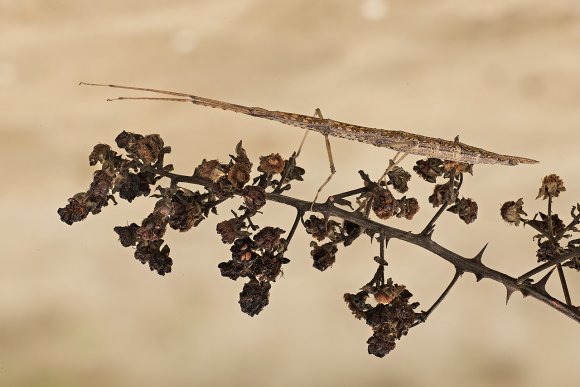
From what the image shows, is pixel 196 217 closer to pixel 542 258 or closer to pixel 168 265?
pixel 168 265

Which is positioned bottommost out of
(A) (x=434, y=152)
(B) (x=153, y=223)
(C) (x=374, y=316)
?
(C) (x=374, y=316)

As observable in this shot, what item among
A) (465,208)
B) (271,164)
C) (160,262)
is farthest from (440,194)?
(160,262)

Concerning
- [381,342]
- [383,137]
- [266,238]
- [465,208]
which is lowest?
[381,342]

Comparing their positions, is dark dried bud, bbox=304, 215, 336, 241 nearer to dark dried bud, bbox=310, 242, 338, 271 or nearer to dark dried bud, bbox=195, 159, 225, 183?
dark dried bud, bbox=310, 242, 338, 271

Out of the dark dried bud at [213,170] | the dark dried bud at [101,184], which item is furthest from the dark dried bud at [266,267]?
the dark dried bud at [101,184]

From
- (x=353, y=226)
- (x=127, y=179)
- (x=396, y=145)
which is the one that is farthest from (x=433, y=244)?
(x=127, y=179)

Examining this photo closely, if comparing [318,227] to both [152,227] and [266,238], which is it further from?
[152,227]

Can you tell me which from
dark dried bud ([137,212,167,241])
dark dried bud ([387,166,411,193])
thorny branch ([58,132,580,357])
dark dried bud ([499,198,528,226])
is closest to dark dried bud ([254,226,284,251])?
thorny branch ([58,132,580,357])
